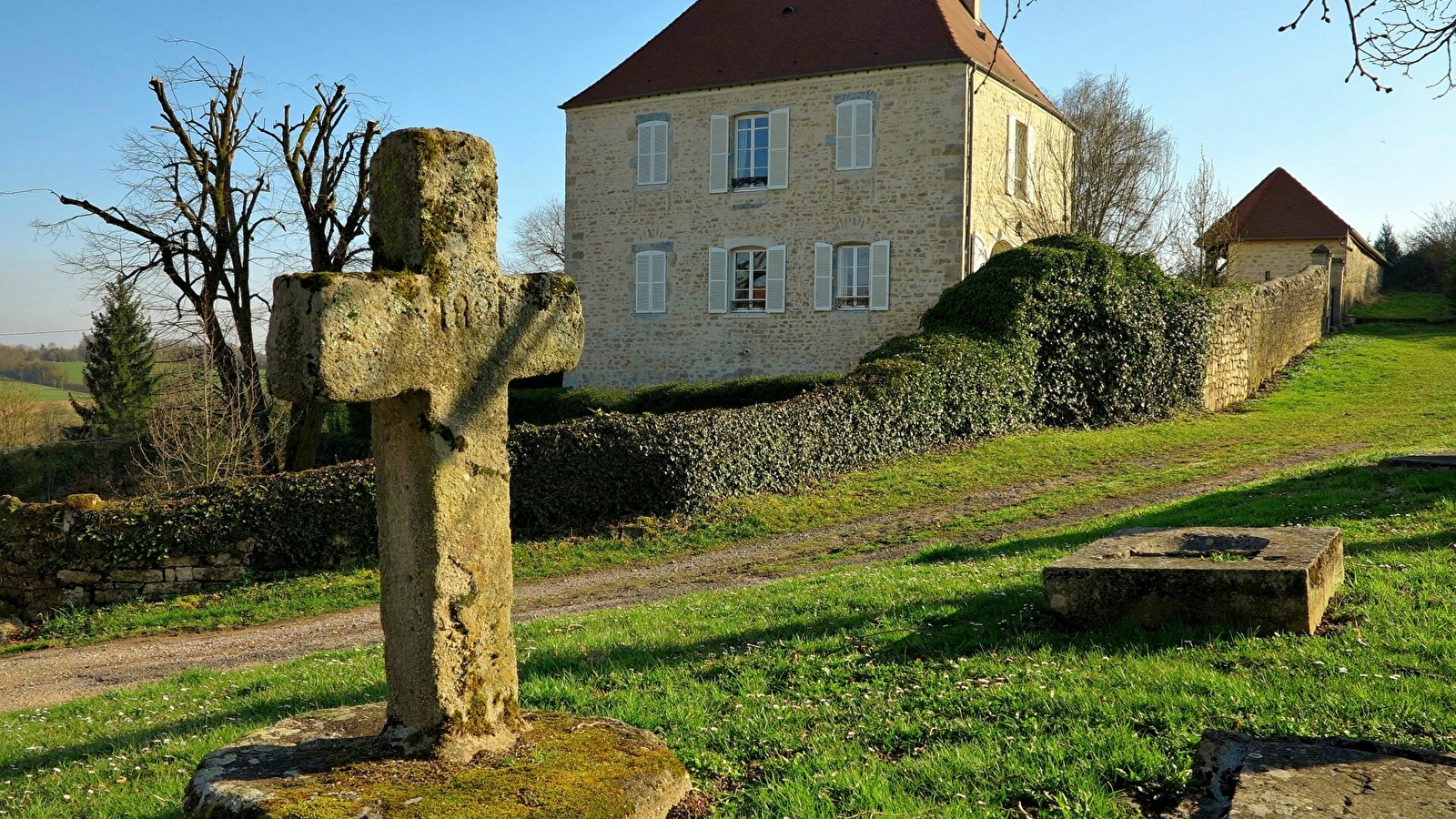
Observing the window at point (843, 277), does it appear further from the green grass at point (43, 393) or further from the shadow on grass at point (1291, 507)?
the green grass at point (43, 393)

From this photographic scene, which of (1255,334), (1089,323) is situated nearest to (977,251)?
(1089,323)

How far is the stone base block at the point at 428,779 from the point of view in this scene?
9.99 ft

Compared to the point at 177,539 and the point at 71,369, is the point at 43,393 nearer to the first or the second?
the point at 71,369

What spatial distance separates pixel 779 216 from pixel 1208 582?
66.7 ft

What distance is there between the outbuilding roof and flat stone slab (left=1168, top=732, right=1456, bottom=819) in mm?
37365

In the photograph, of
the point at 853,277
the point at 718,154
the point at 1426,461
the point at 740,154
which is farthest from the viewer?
the point at 740,154

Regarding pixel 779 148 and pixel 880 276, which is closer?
pixel 880 276

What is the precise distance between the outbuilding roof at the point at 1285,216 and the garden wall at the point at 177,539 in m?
33.8

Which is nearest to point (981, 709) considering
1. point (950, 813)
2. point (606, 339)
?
point (950, 813)

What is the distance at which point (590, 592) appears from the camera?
10484 millimetres

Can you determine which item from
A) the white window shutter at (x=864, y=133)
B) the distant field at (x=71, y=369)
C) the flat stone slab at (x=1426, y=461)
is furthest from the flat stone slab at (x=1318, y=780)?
the distant field at (x=71, y=369)

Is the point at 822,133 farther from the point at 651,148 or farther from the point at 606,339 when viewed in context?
the point at 606,339

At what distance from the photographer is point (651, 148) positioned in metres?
26.0

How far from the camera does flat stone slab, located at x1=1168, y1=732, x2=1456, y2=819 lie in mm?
2971
